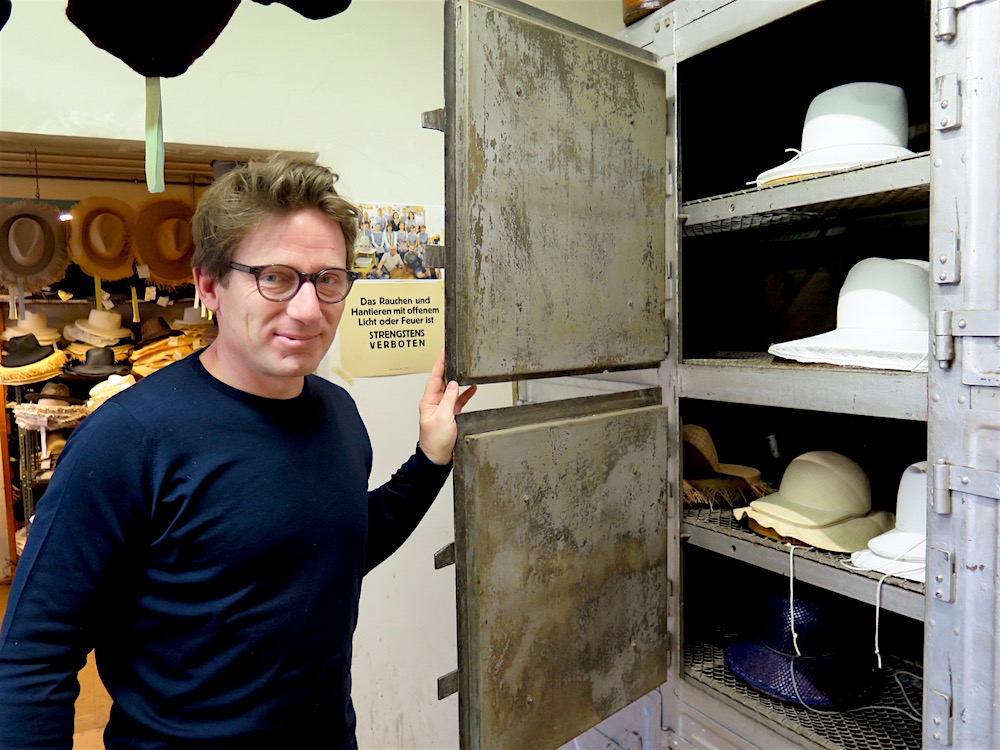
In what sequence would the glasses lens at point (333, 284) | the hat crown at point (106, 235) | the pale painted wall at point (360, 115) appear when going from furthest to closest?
1. the hat crown at point (106, 235)
2. the pale painted wall at point (360, 115)
3. the glasses lens at point (333, 284)

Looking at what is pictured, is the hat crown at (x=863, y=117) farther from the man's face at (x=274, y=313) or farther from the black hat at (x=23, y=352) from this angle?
the black hat at (x=23, y=352)

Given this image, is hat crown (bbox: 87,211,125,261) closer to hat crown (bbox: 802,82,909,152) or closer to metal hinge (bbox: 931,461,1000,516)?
hat crown (bbox: 802,82,909,152)

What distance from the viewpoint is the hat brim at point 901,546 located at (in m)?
1.25

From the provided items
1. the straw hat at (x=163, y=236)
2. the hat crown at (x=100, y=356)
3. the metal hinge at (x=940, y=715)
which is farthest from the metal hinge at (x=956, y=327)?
the hat crown at (x=100, y=356)

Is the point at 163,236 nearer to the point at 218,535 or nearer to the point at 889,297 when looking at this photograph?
the point at 218,535

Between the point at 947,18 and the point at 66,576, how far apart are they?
156 cm

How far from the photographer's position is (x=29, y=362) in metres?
3.92

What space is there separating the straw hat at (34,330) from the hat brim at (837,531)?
13.8ft

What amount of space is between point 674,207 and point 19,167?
3284mm

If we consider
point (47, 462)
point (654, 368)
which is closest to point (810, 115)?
point (654, 368)

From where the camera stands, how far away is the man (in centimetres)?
97

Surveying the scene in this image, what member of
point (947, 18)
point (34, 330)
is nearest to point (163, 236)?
point (34, 330)

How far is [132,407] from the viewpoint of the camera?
1.04 metres

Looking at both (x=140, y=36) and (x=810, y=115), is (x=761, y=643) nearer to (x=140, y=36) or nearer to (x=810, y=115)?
(x=810, y=115)
